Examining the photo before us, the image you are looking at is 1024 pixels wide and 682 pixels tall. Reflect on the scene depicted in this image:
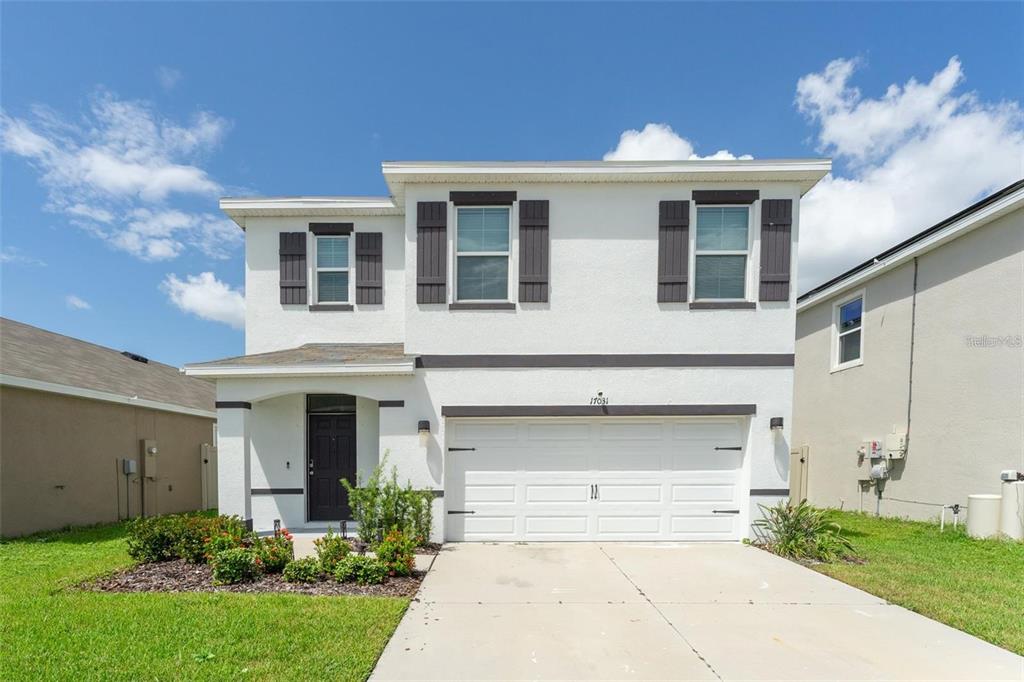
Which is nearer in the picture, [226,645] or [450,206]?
[226,645]

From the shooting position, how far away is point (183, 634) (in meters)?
3.93

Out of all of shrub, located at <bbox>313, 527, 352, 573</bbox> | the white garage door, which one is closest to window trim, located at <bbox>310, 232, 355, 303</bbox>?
the white garage door

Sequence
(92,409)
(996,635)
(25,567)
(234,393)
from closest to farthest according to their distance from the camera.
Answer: (996,635) < (25,567) < (234,393) < (92,409)

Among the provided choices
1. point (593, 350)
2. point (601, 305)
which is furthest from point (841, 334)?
point (593, 350)

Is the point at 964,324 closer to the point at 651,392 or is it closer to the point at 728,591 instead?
the point at 651,392

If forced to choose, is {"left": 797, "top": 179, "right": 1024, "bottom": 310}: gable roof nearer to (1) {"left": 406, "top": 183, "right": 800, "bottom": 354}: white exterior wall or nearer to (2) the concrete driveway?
(1) {"left": 406, "top": 183, "right": 800, "bottom": 354}: white exterior wall

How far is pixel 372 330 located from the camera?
8.51 meters

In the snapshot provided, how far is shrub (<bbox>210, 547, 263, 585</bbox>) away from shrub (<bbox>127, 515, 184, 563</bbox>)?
43.4 inches

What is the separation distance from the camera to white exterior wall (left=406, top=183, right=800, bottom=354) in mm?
7254

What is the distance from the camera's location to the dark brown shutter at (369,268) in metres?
8.45

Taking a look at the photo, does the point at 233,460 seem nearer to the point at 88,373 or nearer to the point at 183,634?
the point at 183,634

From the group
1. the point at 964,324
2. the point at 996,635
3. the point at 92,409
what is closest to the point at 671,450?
the point at 996,635

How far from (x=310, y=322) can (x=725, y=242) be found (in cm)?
728

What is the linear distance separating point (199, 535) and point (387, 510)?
2.32m
